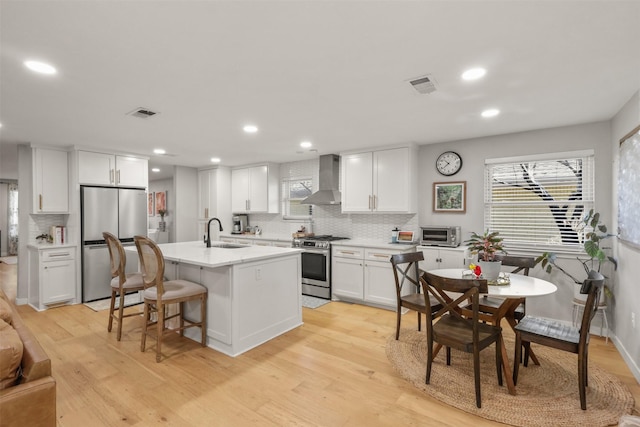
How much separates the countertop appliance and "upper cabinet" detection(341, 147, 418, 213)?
271 centimetres

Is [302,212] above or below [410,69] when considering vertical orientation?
below

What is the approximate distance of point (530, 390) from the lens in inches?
97.0

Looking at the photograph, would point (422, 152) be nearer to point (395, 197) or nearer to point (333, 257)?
point (395, 197)

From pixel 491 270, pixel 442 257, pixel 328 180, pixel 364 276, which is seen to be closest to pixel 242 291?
pixel 364 276

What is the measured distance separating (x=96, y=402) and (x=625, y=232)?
457cm

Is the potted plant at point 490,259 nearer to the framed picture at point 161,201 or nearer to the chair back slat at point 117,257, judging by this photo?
the chair back slat at point 117,257

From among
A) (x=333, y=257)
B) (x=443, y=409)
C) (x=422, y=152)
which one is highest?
(x=422, y=152)

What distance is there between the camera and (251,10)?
5.27 feet

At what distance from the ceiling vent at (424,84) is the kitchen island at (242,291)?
2100 mm

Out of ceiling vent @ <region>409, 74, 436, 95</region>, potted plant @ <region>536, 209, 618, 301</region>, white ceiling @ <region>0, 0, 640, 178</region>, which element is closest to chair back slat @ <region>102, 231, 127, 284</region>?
white ceiling @ <region>0, 0, 640, 178</region>

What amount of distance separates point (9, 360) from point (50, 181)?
4345 mm

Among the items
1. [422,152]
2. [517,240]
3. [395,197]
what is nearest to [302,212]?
[395,197]

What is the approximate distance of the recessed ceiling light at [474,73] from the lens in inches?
90.0

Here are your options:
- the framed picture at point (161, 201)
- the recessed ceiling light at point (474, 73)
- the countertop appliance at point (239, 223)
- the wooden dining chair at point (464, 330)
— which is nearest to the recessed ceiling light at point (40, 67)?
the recessed ceiling light at point (474, 73)
